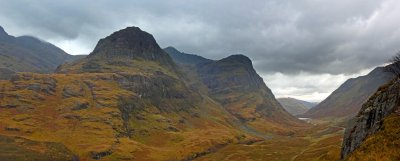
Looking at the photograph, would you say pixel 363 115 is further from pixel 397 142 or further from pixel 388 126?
pixel 397 142

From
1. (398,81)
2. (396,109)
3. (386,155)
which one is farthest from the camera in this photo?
(398,81)

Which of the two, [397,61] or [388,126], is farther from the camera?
[397,61]

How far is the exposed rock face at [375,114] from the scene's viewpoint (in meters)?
59.4

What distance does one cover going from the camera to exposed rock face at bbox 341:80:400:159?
195ft

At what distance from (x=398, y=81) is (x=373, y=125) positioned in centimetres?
873

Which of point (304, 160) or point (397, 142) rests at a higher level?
point (397, 142)

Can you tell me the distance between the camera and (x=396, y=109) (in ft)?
188

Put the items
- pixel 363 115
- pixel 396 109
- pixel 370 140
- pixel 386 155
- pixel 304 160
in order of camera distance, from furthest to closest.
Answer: pixel 304 160 → pixel 363 115 → pixel 396 109 → pixel 370 140 → pixel 386 155

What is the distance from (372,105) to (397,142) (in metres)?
21.2

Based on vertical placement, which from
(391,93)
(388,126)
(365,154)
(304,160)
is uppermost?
(391,93)

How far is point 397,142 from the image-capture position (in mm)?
47656

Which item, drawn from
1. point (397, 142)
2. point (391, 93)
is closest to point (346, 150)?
point (391, 93)

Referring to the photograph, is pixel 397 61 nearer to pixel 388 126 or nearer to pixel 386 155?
pixel 388 126

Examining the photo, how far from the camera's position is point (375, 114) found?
63.8 metres
